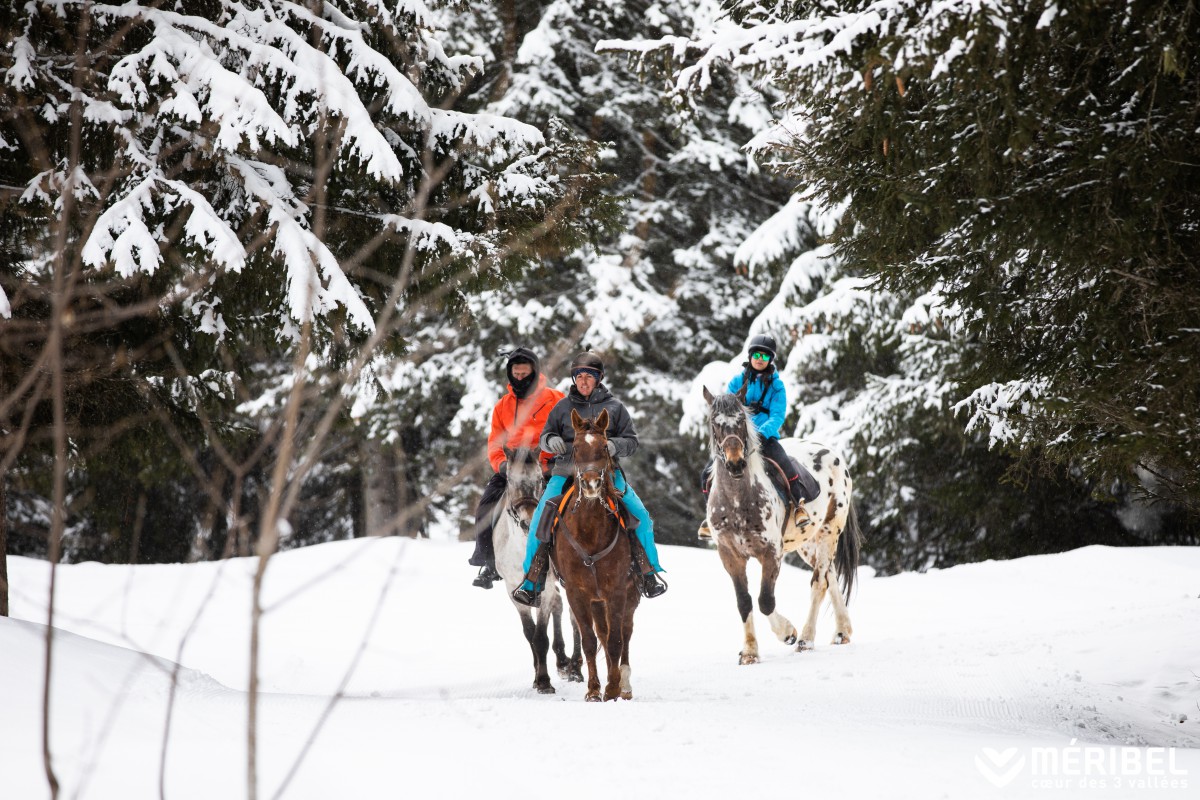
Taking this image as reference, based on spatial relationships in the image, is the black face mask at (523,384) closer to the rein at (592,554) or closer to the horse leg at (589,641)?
the rein at (592,554)

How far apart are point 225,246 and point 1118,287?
5577mm

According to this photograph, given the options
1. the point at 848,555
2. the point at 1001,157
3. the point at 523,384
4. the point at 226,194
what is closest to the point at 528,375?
the point at 523,384

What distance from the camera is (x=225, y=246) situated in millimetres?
6578

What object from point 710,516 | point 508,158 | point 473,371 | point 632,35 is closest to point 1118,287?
point 710,516

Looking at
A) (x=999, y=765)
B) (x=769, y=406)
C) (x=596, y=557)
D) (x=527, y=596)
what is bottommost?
(x=999, y=765)

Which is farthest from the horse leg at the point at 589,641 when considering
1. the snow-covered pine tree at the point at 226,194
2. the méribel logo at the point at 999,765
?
the méribel logo at the point at 999,765

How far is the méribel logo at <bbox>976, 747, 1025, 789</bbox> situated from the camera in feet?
14.2

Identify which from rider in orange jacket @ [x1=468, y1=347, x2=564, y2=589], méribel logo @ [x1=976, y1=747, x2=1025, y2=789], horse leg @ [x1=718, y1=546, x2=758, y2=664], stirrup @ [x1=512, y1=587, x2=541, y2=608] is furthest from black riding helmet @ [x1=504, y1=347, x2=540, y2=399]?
méribel logo @ [x1=976, y1=747, x2=1025, y2=789]

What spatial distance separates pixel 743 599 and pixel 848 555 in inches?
91.8

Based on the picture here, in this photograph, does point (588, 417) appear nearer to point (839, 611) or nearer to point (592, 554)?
point (592, 554)

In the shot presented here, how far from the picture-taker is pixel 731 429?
8.77 metres

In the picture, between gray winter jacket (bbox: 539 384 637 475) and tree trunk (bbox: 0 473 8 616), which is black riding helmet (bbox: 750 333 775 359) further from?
tree trunk (bbox: 0 473 8 616)

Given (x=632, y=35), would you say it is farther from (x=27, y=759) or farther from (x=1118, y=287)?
(x=27, y=759)

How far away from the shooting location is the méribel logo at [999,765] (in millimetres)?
4332
